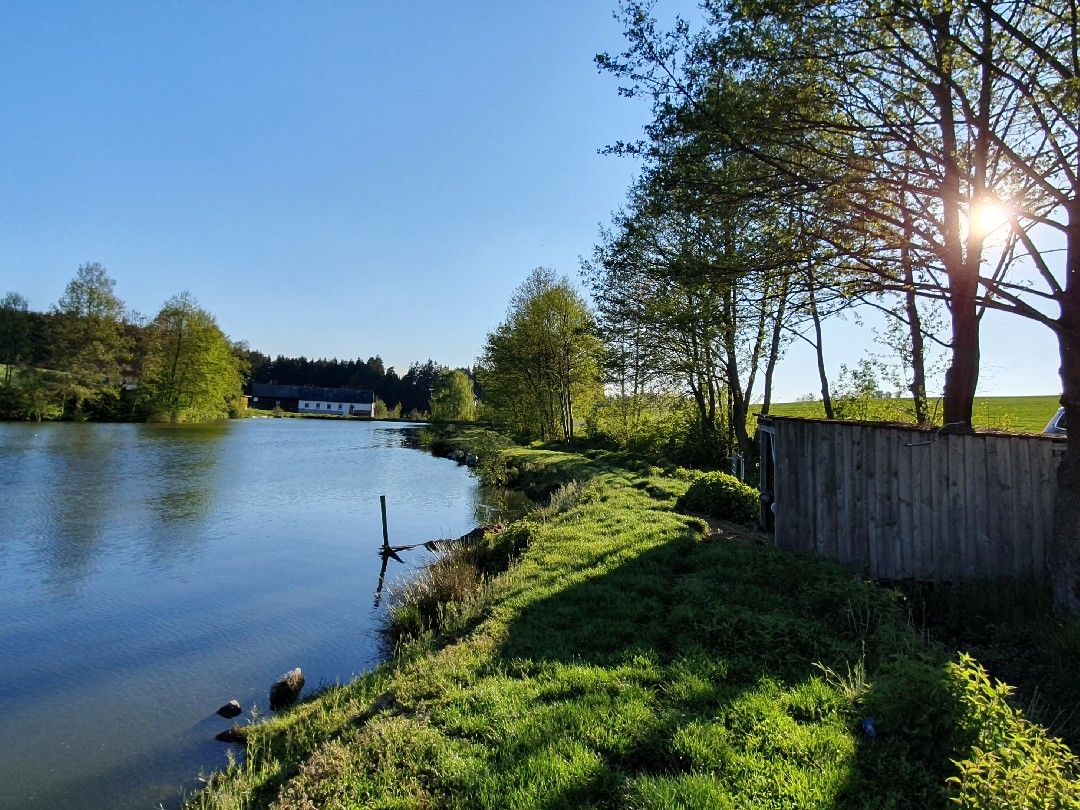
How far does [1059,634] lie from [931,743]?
2.89 meters

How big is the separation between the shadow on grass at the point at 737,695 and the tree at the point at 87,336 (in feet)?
211

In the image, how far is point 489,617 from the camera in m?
7.66

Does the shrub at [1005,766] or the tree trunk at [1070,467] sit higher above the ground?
the tree trunk at [1070,467]

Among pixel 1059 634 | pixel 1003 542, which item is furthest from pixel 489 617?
pixel 1003 542

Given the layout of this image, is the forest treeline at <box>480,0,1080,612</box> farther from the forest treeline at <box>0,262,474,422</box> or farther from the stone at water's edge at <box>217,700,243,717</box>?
the forest treeline at <box>0,262,474,422</box>

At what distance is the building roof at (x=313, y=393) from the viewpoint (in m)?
114

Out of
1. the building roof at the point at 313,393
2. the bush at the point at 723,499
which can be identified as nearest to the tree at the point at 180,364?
the building roof at the point at 313,393

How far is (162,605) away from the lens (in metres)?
11.5

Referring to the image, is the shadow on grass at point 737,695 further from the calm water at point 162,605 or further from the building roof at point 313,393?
the building roof at point 313,393

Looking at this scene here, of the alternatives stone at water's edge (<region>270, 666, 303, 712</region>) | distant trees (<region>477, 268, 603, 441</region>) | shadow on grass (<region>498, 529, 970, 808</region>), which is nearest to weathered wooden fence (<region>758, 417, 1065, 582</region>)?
shadow on grass (<region>498, 529, 970, 808</region>)

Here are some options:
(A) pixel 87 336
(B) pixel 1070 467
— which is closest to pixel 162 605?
(B) pixel 1070 467

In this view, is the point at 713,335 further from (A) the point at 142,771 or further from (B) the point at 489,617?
(A) the point at 142,771

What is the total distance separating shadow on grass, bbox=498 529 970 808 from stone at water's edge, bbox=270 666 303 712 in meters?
3.19

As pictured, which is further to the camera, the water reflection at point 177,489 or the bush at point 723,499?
the water reflection at point 177,489
